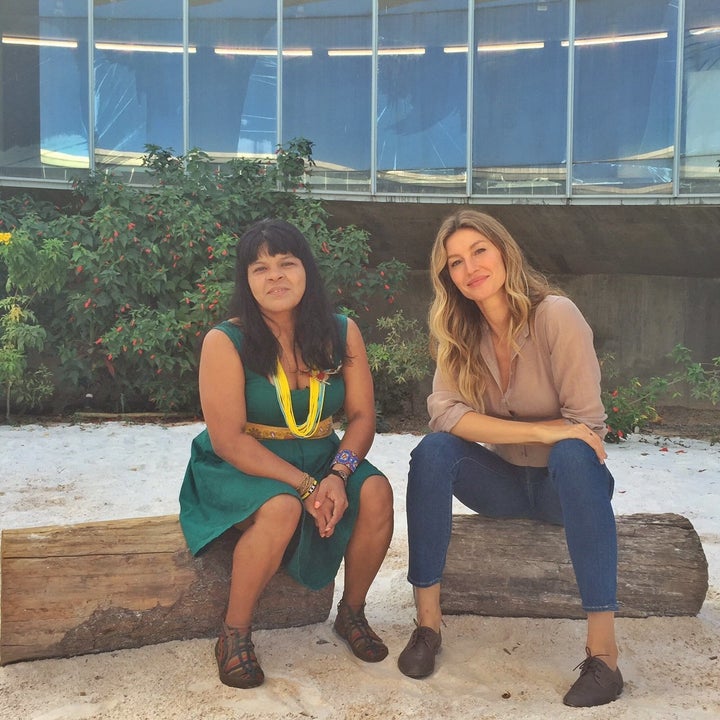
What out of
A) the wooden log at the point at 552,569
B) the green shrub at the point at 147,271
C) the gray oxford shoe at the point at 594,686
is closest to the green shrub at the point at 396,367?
the green shrub at the point at 147,271

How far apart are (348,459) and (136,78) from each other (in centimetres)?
810

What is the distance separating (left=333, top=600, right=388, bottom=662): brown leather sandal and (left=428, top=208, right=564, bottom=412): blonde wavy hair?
83 centimetres

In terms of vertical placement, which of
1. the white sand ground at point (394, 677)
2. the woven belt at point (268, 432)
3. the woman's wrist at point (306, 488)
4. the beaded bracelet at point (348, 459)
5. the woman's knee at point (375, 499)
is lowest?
the white sand ground at point (394, 677)

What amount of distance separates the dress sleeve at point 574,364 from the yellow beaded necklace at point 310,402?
30.4 inches

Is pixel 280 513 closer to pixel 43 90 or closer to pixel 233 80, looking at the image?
pixel 233 80

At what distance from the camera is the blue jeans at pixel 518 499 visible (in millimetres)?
2498

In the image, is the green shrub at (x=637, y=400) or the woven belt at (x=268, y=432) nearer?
the woven belt at (x=268, y=432)

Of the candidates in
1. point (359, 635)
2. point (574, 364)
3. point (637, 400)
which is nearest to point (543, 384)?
point (574, 364)

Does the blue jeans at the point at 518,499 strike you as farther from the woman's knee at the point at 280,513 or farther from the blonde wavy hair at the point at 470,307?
the woman's knee at the point at 280,513

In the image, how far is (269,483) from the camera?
264 centimetres

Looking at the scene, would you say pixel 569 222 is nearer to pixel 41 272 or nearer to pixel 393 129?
pixel 393 129

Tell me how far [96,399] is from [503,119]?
5.32 meters

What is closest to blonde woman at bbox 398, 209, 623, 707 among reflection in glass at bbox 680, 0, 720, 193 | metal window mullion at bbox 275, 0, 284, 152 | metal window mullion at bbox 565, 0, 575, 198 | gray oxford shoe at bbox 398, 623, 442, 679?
gray oxford shoe at bbox 398, 623, 442, 679

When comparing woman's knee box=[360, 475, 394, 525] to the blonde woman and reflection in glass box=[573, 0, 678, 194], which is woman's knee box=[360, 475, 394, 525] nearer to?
the blonde woman
